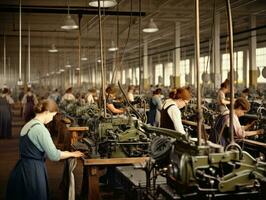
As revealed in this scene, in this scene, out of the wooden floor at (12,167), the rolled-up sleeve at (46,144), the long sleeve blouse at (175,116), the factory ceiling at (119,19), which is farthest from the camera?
the factory ceiling at (119,19)

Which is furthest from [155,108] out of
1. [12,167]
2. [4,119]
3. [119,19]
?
[119,19]

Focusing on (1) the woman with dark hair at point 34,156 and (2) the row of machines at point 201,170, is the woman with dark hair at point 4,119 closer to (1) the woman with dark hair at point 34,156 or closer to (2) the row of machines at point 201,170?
(1) the woman with dark hair at point 34,156

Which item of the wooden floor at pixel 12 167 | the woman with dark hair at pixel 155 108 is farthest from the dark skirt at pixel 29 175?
the woman with dark hair at pixel 155 108

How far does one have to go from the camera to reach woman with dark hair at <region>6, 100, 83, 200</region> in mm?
3273

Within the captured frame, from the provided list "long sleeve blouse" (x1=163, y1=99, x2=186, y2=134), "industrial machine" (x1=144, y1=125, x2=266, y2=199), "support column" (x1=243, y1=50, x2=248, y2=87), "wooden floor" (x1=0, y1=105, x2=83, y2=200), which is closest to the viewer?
"industrial machine" (x1=144, y1=125, x2=266, y2=199)

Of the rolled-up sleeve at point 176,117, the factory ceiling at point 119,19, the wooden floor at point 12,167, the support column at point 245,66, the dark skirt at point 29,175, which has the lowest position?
the wooden floor at point 12,167

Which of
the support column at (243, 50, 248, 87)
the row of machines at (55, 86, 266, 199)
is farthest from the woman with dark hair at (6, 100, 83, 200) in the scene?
the support column at (243, 50, 248, 87)

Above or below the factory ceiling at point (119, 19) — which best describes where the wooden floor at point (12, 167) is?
below

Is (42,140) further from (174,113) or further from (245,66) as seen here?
(245,66)

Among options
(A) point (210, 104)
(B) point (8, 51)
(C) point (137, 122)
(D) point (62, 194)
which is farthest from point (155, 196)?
(B) point (8, 51)

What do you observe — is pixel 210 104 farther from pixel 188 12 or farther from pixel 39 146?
pixel 39 146

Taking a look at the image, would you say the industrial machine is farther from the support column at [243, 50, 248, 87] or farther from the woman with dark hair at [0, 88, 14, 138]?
the support column at [243, 50, 248, 87]

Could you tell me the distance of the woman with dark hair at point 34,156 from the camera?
3.27m

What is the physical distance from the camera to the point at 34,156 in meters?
3.31
